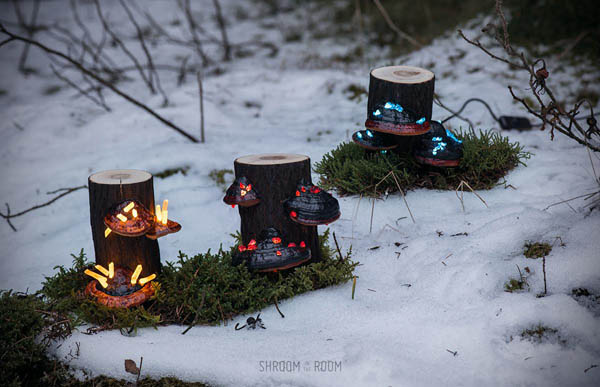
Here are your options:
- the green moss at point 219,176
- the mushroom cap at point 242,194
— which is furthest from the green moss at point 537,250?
the green moss at point 219,176

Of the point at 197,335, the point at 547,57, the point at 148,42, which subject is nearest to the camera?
the point at 197,335

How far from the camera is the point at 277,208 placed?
2975mm

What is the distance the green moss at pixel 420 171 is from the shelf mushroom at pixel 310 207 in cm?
106

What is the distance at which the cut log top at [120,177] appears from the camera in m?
2.84

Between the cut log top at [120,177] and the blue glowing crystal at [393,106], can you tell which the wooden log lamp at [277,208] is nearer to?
the cut log top at [120,177]

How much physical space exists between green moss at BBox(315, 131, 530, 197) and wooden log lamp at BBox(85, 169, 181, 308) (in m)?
1.69

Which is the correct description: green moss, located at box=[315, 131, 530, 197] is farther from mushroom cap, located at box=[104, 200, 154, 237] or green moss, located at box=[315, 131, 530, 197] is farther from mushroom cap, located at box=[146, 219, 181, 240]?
mushroom cap, located at box=[104, 200, 154, 237]

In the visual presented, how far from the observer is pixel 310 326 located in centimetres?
281

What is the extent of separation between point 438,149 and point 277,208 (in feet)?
5.09

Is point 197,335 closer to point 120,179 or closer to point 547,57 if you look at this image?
point 120,179

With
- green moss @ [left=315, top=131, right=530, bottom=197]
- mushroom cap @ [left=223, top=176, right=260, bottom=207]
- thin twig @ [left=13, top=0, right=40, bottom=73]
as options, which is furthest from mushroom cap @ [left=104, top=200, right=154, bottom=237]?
thin twig @ [left=13, top=0, right=40, bottom=73]

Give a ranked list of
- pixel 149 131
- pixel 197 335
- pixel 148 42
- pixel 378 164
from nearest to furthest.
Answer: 1. pixel 197 335
2. pixel 378 164
3. pixel 149 131
4. pixel 148 42

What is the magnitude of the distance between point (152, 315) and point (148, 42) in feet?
24.4

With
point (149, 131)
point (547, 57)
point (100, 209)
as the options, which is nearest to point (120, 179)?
point (100, 209)
